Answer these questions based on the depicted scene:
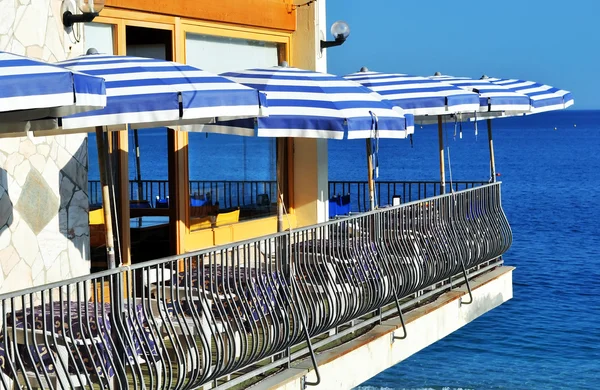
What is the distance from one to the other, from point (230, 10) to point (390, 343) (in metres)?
4.87

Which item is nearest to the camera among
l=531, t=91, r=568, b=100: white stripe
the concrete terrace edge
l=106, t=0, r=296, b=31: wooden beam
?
the concrete terrace edge

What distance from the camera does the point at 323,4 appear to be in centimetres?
1541

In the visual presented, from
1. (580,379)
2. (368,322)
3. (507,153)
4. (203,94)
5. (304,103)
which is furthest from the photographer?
(507,153)

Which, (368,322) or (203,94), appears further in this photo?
(368,322)

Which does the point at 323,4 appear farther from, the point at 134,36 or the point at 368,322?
the point at 368,322

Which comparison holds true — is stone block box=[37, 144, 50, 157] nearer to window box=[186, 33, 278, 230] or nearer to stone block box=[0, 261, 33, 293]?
stone block box=[0, 261, 33, 293]

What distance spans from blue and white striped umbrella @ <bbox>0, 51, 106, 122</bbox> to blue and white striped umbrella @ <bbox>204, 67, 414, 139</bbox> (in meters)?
3.41

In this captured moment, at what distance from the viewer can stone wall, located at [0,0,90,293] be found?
929 cm

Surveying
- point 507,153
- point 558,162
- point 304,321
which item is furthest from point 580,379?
point 507,153

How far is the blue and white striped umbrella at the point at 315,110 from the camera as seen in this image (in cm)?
984

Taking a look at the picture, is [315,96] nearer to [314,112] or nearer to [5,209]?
[314,112]

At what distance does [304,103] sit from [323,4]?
18.6 feet

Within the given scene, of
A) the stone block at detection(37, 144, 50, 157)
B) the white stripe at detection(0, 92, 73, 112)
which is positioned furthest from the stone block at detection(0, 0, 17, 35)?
the white stripe at detection(0, 92, 73, 112)

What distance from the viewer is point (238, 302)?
9586 mm
